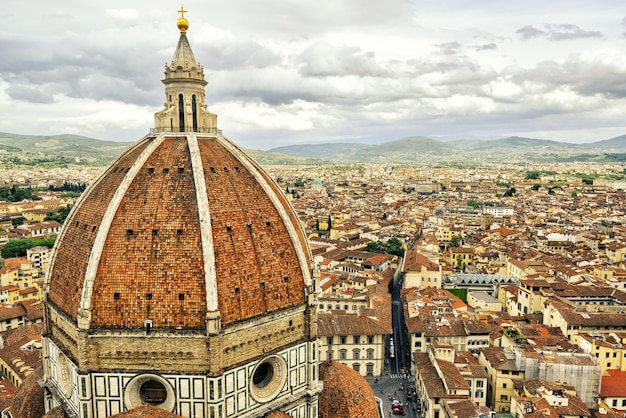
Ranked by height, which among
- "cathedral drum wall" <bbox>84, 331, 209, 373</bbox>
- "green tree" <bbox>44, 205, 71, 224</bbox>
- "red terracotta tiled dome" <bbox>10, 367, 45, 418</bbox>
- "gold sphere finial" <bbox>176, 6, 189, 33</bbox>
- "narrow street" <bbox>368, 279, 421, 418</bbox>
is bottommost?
"narrow street" <bbox>368, 279, 421, 418</bbox>

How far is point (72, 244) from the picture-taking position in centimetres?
1948

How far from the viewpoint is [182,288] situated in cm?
1730

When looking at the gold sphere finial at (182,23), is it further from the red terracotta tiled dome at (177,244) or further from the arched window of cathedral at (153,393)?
the arched window of cathedral at (153,393)

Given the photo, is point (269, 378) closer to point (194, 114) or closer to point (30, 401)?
point (30, 401)

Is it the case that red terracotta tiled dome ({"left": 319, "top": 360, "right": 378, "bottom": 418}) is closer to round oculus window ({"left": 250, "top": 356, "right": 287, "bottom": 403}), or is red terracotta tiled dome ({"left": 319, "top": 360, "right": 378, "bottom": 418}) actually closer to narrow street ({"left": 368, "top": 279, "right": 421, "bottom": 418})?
round oculus window ({"left": 250, "top": 356, "right": 287, "bottom": 403})

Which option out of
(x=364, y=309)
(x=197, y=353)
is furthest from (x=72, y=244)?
(x=364, y=309)

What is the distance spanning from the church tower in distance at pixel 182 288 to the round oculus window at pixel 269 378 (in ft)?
0.17

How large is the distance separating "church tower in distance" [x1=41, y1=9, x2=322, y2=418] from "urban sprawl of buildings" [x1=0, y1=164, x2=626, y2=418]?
14.0ft

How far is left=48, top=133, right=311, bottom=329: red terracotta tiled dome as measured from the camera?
679 inches

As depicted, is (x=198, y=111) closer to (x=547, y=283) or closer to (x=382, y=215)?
(x=547, y=283)

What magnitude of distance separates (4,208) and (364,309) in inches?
4028

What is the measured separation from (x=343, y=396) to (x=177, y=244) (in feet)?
33.4

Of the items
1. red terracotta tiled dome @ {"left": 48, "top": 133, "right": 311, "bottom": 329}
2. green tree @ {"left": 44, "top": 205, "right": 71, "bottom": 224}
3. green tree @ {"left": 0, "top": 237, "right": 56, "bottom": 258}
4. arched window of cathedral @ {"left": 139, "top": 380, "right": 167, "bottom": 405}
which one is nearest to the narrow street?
red terracotta tiled dome @ {"left": 48, "top": 133, "right": 311, "bottom": 329}

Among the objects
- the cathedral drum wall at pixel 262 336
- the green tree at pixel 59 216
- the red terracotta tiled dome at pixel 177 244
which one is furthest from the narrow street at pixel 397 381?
the green tree at pixel 59 216
